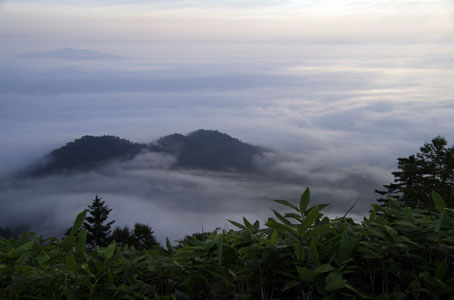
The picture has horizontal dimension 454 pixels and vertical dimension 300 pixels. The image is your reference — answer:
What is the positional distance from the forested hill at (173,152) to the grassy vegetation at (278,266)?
154249 mm

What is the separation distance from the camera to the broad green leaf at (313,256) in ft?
4.65

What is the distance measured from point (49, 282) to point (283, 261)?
94 centimetres

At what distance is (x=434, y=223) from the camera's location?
64.7 inches

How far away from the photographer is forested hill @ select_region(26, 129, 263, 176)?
519ft

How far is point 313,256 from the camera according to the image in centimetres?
143

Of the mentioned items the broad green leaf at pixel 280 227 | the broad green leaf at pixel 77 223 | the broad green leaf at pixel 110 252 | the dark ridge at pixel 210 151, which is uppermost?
the dark ridge at pixel 210 151

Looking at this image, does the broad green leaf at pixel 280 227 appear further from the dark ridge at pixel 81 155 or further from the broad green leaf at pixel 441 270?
the dark ridge at pixel 81 155

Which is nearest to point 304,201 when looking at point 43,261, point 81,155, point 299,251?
point 299,251

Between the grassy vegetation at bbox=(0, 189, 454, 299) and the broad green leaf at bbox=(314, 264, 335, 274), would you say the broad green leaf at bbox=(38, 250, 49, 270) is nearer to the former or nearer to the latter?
the grassy vegetation at bbox=(0, 189, 454, 299)

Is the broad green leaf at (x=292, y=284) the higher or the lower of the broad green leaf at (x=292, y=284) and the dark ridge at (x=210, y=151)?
the lower

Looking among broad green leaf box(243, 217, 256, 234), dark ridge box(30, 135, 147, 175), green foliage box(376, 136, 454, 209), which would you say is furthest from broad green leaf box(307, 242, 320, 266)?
dark ridge box(30, 135, 147, 175)

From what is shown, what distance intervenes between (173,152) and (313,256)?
6725 inches

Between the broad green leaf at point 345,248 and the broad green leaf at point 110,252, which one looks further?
the broad green leaf at point 110,252

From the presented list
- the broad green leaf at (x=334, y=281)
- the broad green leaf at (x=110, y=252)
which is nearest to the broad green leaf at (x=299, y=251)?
the broad green leaf at (x=334, y=281)
